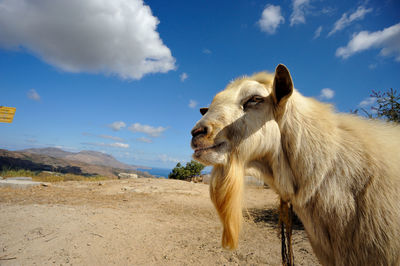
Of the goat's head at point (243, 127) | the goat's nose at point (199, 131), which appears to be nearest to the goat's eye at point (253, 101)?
the goat's head at point (243, 127)

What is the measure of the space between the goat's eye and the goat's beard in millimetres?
438

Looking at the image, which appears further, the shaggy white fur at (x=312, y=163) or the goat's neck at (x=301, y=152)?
the goat's neck at (x=301, y=152)

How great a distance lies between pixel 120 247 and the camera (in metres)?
4.25

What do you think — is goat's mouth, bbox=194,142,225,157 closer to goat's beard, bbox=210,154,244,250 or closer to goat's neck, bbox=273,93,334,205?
goat's beard, bbox=210,154,244,250

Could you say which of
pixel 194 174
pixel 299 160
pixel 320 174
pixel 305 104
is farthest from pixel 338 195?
pixel 194 174

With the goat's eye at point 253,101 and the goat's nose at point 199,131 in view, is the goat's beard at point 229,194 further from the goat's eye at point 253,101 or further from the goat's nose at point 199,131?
the goat's eye at point 253,101

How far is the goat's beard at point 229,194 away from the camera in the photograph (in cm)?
161

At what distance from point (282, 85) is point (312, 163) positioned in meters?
0.64

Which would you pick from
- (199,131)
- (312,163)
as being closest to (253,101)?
(199,131)

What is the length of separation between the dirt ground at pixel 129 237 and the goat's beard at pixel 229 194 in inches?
17.3

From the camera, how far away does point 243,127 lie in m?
1.59

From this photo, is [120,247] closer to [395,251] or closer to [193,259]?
[193,259]

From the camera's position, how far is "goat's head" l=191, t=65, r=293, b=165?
155 cm

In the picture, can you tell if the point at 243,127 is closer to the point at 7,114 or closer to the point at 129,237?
the point at 129,237
